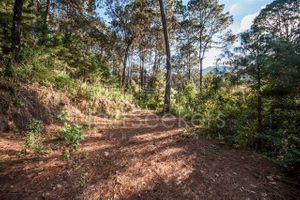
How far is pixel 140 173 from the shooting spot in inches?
157

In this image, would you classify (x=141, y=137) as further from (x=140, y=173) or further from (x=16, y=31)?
(x=16, y=31)

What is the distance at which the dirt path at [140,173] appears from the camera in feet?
11.3

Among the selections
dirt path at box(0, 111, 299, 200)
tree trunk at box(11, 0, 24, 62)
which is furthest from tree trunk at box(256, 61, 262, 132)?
tree trunk at box(11, 0, 24, 62)

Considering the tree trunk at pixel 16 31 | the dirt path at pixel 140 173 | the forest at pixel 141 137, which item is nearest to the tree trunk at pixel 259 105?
the forest at pixel 141 137

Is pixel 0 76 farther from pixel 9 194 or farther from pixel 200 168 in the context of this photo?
pixel 200 168

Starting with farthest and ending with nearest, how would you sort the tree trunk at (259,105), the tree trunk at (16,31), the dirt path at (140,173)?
the tree trunk at (16,31), the tree trunk at (259,105), the dirt path at (140,173)

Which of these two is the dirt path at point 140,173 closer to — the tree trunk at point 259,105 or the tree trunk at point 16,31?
the tree trunk at point 259,105

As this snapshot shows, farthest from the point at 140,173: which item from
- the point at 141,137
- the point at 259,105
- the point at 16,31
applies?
the point at 16,31

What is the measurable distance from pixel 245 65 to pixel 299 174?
3.03m

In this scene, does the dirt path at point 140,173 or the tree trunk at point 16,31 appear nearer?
the dirt path at point 140,173

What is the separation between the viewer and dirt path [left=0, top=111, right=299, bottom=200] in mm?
3434

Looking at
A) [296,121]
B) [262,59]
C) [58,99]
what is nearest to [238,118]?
[296,121]

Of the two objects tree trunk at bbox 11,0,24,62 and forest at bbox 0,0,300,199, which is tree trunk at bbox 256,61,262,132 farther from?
tree trunk at bbox 11,0,24,62

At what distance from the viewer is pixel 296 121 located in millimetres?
5520
